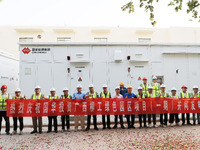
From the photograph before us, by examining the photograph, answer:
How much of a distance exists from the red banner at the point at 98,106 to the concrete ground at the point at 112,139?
2.46 feet

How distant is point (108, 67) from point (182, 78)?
4143 mm

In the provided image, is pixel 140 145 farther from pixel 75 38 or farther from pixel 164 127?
pixel 75 38

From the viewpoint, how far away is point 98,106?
25.0 ft

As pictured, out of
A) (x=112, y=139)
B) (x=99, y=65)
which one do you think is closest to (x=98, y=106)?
(x=112, y=139)

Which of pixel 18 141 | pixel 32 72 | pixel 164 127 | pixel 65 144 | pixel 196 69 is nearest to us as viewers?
pixel 65 144

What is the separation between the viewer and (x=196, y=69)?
11.0 m

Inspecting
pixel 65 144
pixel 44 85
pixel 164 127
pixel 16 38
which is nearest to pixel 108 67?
pixel 44 85

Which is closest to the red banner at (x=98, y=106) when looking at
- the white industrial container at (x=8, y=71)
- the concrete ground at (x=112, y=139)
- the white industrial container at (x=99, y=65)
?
the concrete ground at (x=112, y=139)

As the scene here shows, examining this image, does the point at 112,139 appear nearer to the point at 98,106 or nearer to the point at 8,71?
the point at 98,106

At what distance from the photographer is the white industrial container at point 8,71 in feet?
35.4

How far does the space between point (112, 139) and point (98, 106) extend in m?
1.75

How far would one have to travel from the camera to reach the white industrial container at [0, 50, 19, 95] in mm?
10794

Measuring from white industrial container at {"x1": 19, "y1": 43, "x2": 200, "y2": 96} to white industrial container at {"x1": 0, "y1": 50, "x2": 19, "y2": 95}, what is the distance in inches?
55.2

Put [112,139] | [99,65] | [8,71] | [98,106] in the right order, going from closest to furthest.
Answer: [112,139] < [98,106] < [99,65] < [8,71]
